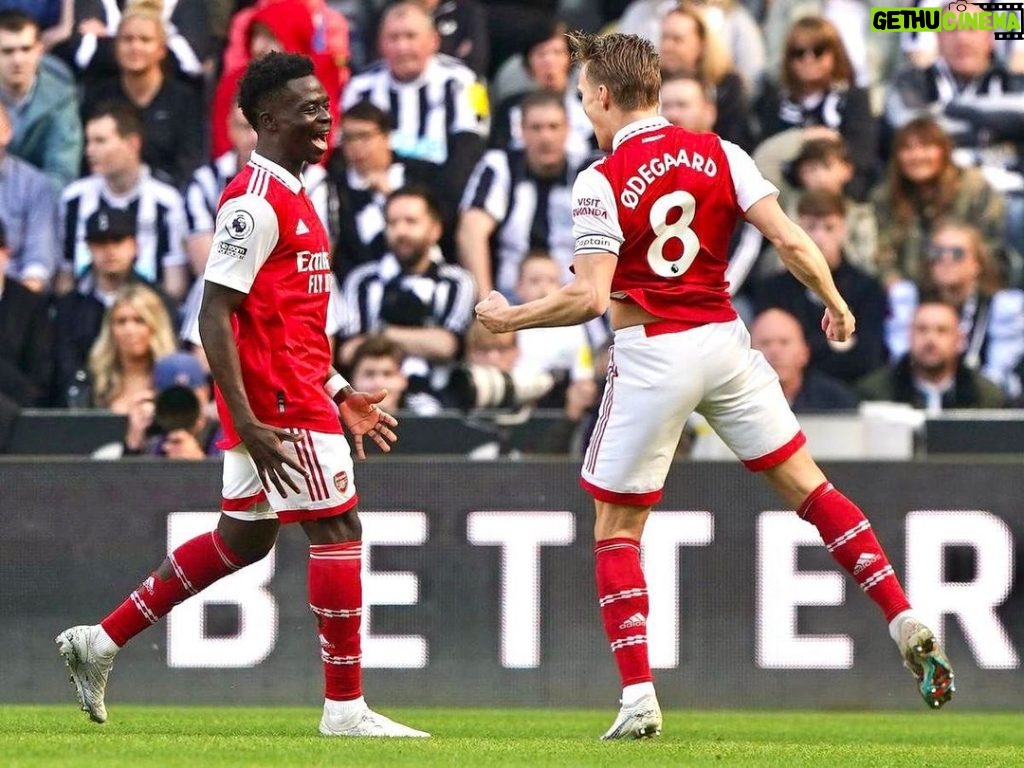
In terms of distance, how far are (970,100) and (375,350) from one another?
4.28 metres

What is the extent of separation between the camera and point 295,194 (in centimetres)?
617

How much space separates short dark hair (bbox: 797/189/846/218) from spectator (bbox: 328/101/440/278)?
6.77ft

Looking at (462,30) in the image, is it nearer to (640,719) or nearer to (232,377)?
(232,377)

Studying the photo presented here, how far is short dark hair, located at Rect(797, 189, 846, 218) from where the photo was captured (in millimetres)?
11000

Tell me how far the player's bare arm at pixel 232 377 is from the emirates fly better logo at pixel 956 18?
7052 mm

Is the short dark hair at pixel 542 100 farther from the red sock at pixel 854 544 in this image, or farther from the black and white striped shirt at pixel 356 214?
the red sock at pixel 854 544

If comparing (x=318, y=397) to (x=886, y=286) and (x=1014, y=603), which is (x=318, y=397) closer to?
(x=1014, y=603)

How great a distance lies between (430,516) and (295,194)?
2883mm

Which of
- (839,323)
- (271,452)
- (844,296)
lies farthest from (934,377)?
(271,452)

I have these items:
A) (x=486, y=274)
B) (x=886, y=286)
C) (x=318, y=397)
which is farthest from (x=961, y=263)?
(x=318, y=397)

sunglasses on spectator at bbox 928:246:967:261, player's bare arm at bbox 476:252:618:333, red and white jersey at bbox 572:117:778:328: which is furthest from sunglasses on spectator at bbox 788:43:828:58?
player's bare arm at bbox 476:252:618:333

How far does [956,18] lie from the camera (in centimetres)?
1185

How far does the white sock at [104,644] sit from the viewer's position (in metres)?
6.63

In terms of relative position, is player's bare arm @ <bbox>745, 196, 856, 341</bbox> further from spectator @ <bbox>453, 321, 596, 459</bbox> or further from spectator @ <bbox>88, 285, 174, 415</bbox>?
spectator @ <bbox>88, 285, 174, 415</bbox>
